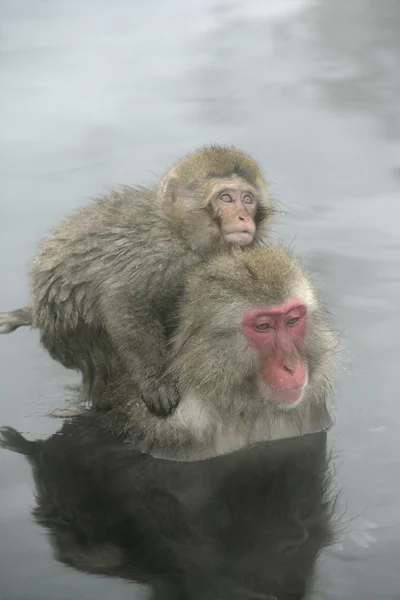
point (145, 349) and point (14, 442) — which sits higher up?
point (145, 349)

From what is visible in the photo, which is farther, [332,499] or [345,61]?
[345,61]

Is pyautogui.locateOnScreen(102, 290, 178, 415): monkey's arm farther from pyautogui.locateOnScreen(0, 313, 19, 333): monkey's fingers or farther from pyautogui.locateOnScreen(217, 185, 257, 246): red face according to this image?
pyautogui.locateOnScreen(0, 313, 19, 333): monkey's fingers

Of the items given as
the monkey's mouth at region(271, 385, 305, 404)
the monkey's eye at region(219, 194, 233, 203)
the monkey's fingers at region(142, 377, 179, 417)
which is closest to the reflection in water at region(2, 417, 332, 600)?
the monkey's fingers at region(142, 377, 179, 417)

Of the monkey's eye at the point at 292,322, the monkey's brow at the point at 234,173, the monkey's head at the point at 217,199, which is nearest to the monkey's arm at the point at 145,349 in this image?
the monkey's head at the point at 217,199

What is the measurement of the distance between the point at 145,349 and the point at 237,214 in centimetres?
63

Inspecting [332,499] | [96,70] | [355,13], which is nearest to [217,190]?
[332,499]

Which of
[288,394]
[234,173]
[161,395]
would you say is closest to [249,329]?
[288,394]

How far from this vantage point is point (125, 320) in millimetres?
4398

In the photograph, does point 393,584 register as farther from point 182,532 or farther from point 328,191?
point 328,191

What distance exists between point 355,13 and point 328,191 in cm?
386

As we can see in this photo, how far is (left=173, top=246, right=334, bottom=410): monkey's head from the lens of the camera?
416 cm

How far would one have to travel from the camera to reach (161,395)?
4.34 m

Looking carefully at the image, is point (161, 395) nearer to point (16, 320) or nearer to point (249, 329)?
point (249, 329)

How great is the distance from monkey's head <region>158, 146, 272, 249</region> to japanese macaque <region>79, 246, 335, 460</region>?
0.25 meters
